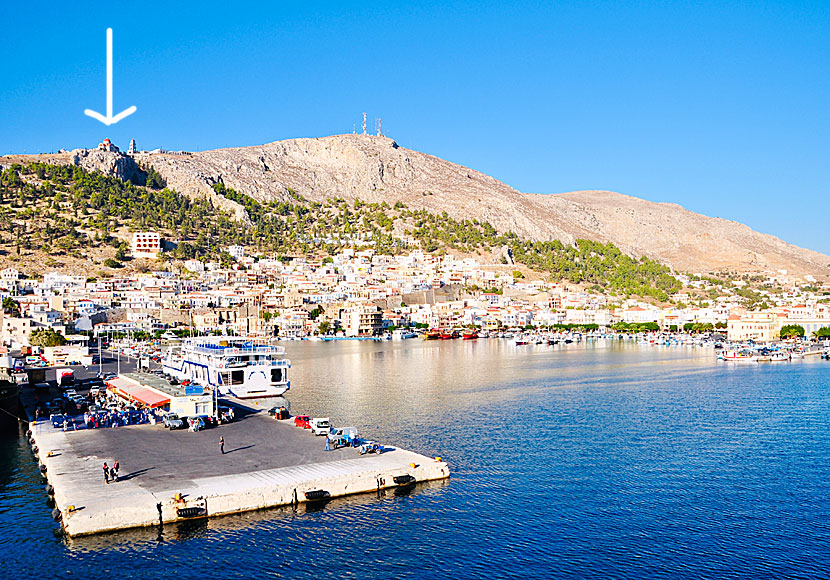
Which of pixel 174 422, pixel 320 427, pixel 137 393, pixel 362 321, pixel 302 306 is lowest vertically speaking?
pixel 320 427

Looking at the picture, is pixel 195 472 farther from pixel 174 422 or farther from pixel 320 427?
pixel 174 422

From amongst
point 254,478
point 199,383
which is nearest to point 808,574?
point 254,478

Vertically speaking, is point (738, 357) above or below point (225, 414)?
below

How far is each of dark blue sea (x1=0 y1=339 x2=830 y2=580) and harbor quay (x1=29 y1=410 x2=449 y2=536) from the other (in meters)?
0.59

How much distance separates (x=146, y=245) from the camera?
598ft

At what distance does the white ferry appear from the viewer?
44.7 metres

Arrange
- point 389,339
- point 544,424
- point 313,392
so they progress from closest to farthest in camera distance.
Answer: point 544,424 → point 313,392 → point 389,339

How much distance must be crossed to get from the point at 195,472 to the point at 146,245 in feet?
542

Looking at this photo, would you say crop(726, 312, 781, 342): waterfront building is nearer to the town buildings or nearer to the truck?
the town buildings

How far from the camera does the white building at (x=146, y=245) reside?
181 metres

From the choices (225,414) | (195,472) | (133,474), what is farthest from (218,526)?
(225,414)

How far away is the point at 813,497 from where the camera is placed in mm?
28953

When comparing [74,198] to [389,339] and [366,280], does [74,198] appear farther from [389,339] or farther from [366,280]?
[389,339]

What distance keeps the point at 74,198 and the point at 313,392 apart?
15972 centimetres
